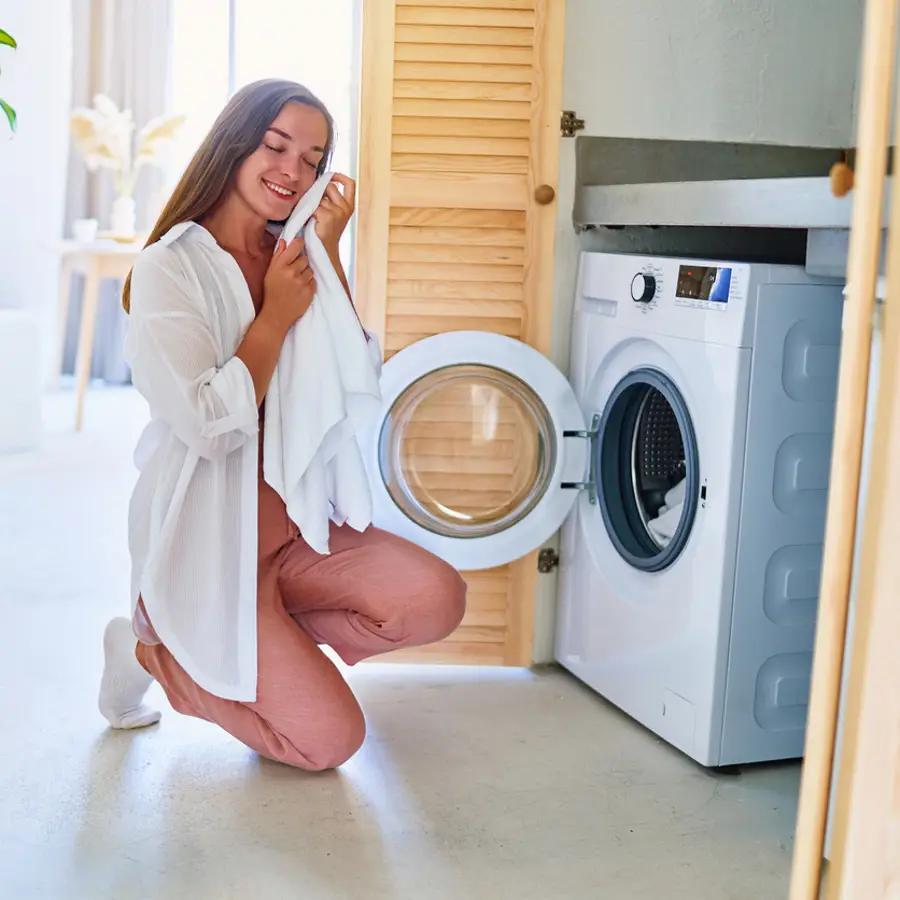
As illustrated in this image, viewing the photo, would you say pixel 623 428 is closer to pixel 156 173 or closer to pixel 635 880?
pixel 635 880

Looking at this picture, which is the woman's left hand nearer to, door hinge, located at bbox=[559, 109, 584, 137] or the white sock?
door hinge, located at bbox=[559, 109, 584, 137]

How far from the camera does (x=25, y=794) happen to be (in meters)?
1.81

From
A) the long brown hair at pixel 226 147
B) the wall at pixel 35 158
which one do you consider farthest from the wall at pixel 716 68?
the wall at pixel 35 158

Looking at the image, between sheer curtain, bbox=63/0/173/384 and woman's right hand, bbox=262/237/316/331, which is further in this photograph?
sheer curtain, bbox=63/0/173/384

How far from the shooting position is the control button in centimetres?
213

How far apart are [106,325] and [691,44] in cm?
386

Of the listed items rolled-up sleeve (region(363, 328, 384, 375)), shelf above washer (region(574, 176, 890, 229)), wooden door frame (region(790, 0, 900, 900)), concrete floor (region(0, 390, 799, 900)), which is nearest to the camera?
wooden door frame (region(790, 0, 900, 900))

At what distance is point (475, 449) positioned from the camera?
2.34 meters

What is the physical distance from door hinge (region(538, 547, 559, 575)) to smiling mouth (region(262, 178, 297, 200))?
37.2 inches

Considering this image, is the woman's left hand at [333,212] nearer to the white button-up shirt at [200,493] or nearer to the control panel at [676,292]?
the white button-up shirt at [200,493]

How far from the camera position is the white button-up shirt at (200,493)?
1776 millimetres

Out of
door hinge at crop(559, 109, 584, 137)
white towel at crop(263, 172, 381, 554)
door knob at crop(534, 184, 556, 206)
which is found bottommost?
white towel at crop(263, 172, 381, 554)

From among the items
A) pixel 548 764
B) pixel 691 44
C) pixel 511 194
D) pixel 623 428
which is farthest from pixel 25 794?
pixel 691 44

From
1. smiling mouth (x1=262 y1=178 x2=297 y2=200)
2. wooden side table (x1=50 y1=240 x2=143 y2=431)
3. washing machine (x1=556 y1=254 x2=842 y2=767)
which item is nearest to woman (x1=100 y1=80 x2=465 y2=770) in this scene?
smiling mouth (x1=262 y1=178 x2=297 y2=200)
